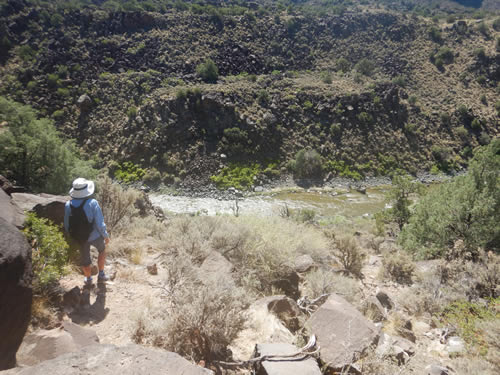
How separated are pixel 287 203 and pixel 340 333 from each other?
18.4m

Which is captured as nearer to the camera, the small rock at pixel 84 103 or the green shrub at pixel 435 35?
the small rock at pixel 84 103

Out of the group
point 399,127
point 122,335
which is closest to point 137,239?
point 122,335

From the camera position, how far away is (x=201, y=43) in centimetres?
3709

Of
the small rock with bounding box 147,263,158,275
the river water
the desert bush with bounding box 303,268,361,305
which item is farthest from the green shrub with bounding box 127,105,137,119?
the desert bush with bounding box 303,268,361,305

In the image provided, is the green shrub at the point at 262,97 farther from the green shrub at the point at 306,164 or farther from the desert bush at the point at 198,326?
the desert bush at the point at 198,326

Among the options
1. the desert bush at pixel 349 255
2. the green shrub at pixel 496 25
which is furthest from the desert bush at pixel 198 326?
the green shrub at pixel 496 25

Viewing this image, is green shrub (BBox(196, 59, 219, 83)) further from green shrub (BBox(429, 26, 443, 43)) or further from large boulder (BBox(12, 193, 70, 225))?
green shrub (BBox(429, 26, 443, 43))

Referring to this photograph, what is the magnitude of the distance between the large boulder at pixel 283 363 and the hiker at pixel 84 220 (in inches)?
126

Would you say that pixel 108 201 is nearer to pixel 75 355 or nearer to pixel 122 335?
pixel 122 335

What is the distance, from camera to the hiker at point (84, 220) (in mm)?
4305

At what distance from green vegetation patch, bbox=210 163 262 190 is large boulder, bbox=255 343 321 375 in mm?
20155

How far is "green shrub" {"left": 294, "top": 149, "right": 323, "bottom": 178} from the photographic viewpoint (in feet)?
81.7

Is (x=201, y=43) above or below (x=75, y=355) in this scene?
above

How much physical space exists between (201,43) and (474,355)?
135 ft
